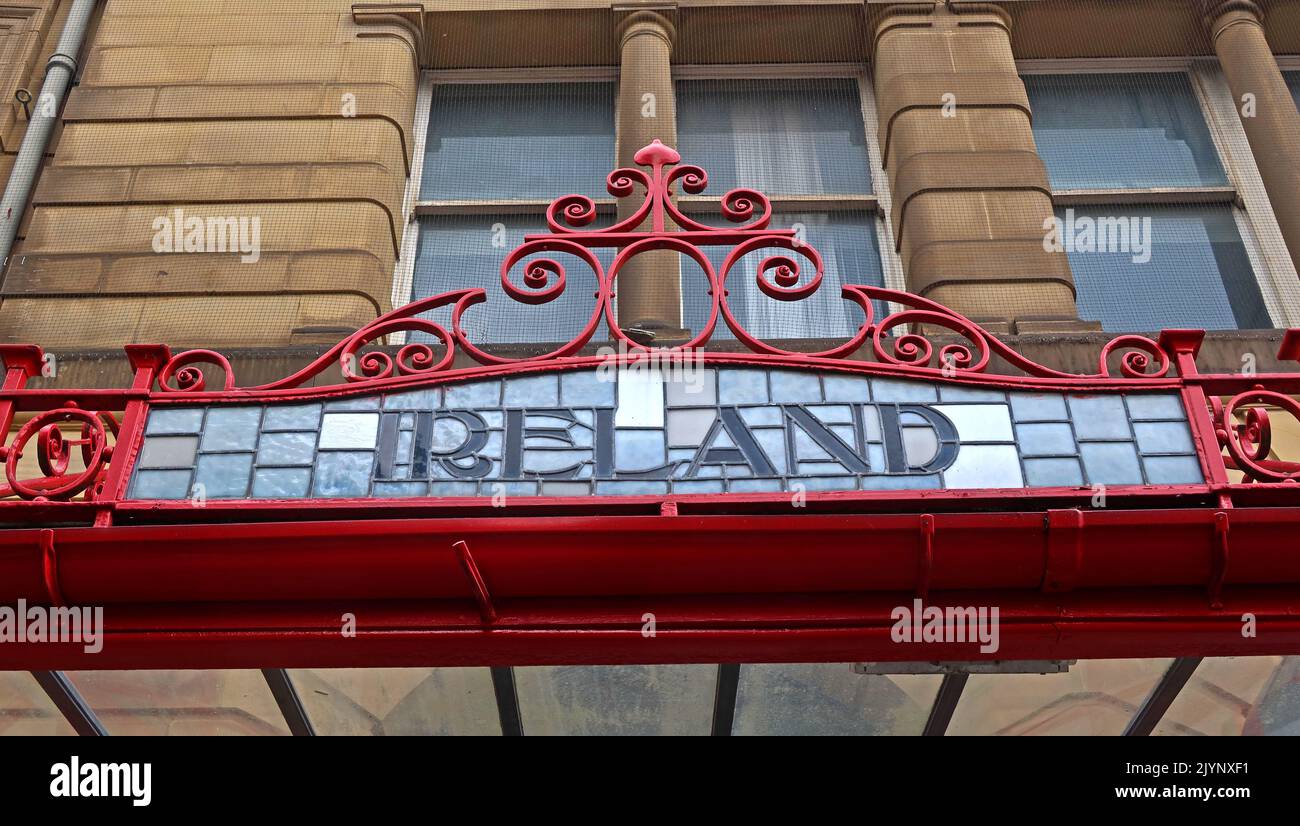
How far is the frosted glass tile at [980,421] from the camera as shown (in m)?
5.38

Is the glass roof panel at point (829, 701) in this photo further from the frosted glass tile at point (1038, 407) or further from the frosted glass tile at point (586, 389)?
the frosted glass tile at point (586, 389)

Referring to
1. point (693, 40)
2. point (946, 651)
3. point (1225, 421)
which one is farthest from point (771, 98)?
point (946, 651)

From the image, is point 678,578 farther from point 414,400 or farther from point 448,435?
point 414,400

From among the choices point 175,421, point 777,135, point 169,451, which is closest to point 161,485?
point 169,451

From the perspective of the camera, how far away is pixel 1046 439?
211 inches

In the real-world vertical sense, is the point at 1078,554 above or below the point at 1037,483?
below

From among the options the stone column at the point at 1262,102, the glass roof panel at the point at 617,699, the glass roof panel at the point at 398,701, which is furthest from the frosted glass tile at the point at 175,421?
the stone column at the point at 1262,102

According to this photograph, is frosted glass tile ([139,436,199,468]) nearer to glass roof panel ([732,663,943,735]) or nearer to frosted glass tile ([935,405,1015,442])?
glass roof panel ([732,663,943,735])

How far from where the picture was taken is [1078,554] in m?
4.75

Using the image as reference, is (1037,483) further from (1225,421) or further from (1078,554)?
(1225,421)

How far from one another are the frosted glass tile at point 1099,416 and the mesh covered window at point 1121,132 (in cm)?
541

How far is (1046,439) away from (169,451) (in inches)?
145

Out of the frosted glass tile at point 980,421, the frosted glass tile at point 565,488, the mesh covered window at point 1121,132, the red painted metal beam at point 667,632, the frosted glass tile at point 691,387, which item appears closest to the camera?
the red painted metal beam at point 667,632
